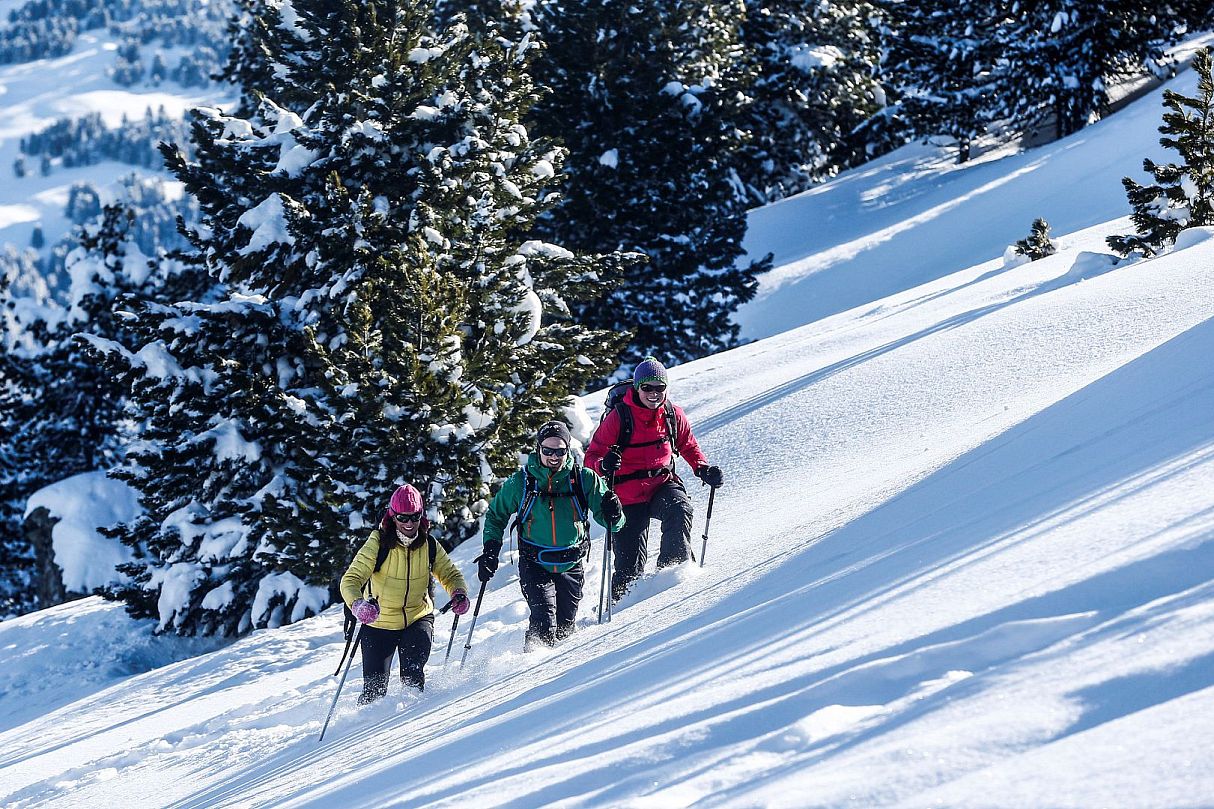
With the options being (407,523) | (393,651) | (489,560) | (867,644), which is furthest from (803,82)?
(867,644)

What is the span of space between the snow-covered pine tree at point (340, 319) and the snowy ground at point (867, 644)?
1.93 metres

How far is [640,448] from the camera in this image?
8.79 metres

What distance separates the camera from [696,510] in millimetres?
11047

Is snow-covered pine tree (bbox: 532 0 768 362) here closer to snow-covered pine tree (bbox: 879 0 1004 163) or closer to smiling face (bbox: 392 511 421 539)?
snow-covered pine tree (bbox: 879 0 1004 163)

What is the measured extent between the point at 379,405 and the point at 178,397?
4306 millimetres

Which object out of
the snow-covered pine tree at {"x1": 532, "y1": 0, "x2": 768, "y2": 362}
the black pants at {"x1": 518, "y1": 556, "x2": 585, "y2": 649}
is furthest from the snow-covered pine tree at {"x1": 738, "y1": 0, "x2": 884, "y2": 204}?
the black pants at {"x1": 518, "y1": 556, "x2": 585, "y2": 649}

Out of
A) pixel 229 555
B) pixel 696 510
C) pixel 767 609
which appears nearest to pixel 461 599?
pixel 767 609

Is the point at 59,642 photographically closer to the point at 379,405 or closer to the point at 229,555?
the point at 229,555

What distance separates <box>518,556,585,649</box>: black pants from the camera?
7.90m

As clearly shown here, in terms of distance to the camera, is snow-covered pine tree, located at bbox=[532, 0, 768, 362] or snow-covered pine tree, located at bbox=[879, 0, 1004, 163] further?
snow-covered pine tree, located at bbox=[879, 0, 1004, 163]

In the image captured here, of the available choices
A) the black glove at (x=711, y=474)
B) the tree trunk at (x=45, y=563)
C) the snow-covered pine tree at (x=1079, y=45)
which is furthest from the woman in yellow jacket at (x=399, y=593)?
the snow-covered pine tree at (x=1079, y=45)

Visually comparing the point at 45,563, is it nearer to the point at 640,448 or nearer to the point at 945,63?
the point at 640,448

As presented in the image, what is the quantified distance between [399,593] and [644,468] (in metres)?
2.23

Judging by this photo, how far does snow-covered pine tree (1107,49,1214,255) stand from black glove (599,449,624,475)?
28.4 feet
